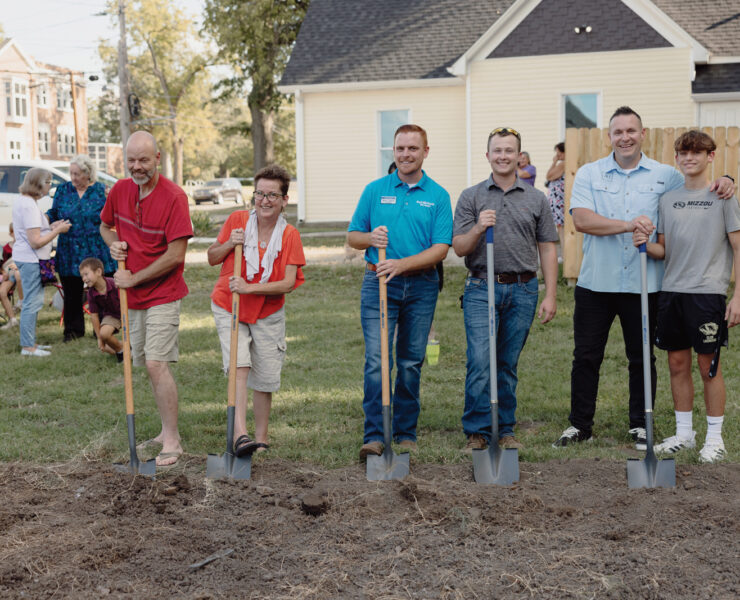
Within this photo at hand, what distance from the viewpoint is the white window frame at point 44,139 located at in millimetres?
59062

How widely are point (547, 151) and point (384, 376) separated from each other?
1582 centimetres

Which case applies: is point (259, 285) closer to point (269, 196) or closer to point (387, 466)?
point (269, 196)

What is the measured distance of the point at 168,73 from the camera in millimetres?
53844

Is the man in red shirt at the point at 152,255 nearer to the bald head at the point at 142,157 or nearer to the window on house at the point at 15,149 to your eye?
the bald head at the point at 142,157

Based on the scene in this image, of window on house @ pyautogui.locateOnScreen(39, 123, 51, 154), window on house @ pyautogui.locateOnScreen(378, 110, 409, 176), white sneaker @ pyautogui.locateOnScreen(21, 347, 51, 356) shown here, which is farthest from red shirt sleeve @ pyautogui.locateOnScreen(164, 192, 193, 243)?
window on house @ pyautogui.locateOnScreen(39, 123, 51, 154)

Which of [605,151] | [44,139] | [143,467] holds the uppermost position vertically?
[44,139]

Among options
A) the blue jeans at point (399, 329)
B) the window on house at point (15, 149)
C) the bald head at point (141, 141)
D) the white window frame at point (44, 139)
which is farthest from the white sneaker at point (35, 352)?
the white window frame at point (44, 139)

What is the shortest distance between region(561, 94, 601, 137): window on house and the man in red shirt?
51.8 feet

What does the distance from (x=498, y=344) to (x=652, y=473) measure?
1.32 meters

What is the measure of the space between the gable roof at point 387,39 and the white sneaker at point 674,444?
16834mm

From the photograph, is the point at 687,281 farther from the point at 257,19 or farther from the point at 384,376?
the point at 257,19

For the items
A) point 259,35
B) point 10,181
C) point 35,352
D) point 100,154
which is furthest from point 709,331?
point 100,154

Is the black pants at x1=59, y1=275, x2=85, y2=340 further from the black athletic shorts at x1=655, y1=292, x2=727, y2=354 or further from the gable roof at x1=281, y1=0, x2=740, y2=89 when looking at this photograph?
the gable roof at x1=281, y1=0, x2=740, y2=89

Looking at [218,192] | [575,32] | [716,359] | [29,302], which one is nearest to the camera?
A: [716,359]
